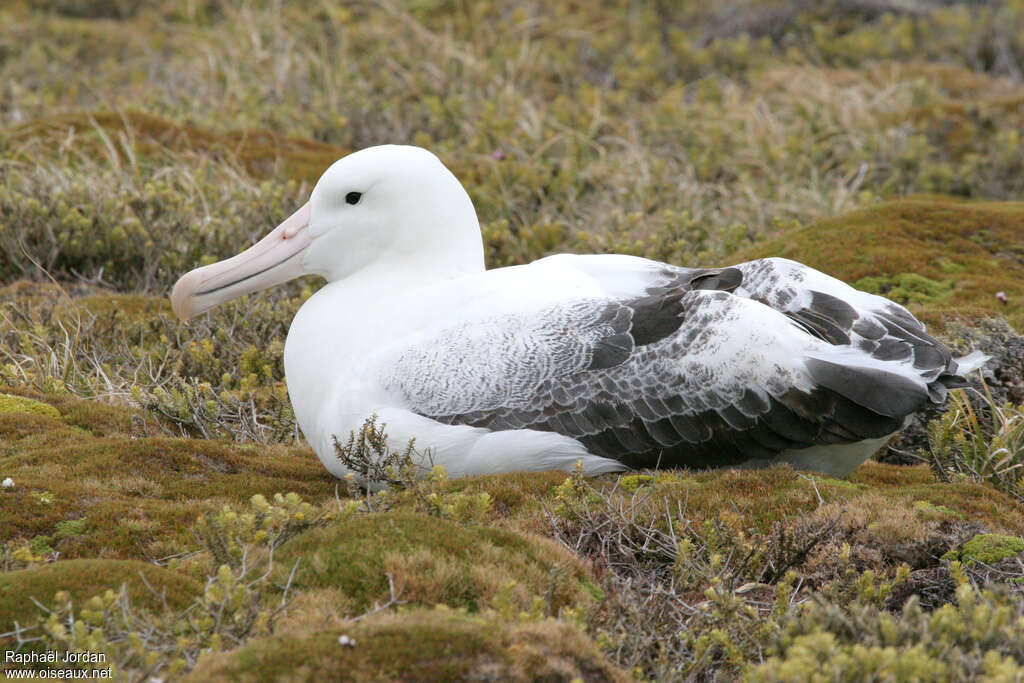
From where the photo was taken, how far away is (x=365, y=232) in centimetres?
612

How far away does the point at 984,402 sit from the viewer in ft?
20.2

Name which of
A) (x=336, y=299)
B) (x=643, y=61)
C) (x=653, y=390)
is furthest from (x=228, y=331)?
(x=643, y=61)

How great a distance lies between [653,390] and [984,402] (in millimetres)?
1961

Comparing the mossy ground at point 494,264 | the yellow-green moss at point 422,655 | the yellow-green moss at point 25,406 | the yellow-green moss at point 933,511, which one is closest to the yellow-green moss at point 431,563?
A: the mossy ground at point 494,264

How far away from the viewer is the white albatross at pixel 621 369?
5.11m

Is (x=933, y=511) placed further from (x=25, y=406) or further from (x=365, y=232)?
(x=25, y=406)

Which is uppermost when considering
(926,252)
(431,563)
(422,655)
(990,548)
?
(422,655)

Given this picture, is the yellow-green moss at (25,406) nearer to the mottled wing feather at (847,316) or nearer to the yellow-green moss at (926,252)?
the mottled wing feather at (847,316)

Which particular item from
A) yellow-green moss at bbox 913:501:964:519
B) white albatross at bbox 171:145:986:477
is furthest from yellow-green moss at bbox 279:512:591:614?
yellow-green moss at bbox 913:501:964:519

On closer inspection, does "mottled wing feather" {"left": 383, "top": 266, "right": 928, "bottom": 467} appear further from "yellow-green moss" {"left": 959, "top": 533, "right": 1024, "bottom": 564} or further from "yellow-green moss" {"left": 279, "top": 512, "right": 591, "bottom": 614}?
"yellow-green moss" {"left": 279, "top": 512, "right": 591, "bottom": 614}

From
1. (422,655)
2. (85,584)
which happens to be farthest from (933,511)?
(85,584)

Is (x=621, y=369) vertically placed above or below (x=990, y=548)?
above

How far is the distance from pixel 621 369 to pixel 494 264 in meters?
4.14

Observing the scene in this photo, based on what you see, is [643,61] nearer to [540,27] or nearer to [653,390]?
[540,27]
